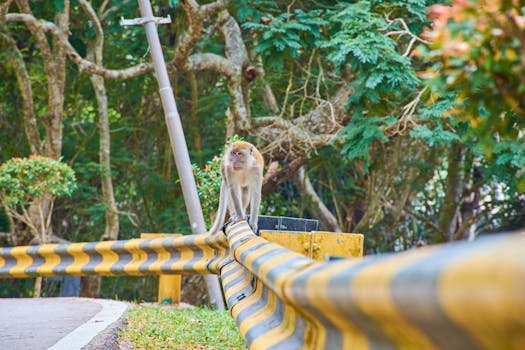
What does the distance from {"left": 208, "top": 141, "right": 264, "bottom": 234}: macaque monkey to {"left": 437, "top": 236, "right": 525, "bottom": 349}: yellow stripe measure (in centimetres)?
712

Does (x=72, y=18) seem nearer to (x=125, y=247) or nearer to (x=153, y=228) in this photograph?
(x=153, y=228)

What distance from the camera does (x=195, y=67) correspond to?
15164 millimetres

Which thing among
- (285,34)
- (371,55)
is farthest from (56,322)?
(285,34)

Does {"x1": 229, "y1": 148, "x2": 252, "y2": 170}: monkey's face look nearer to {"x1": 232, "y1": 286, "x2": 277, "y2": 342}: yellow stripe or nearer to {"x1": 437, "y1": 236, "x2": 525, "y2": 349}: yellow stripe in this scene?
{"x1": 232, "y1": 286, "x2": 277, "y2": 342}: yellow stripe

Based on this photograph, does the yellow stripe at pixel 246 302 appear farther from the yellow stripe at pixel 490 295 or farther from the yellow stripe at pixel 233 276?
the yellow stripe at pixel 490 295

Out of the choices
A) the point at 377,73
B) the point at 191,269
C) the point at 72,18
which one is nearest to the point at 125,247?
the point at 191,269

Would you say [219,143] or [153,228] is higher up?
[219,143]

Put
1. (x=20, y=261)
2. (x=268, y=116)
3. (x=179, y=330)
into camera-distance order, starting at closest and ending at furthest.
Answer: (x=179, y=330) → (x=20, y=261) → (x=268, y=116)

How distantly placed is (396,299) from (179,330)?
4.99 meters

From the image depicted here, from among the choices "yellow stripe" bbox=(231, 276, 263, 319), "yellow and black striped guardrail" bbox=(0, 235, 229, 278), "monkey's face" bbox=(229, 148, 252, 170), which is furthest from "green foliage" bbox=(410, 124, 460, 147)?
"yellow stripe" bbox=(231, 276, 263, 319)

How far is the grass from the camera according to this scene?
239 inches

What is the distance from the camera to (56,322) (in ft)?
22.7

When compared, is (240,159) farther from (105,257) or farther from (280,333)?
(280,333)

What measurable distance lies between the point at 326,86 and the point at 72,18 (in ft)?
19.7
